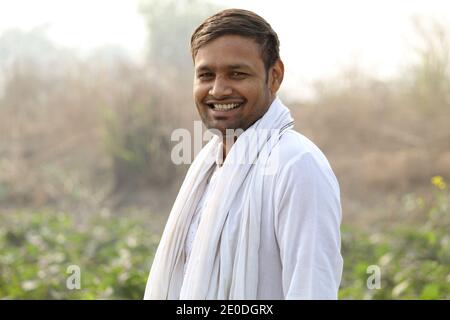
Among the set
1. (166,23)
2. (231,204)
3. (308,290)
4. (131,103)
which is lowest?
(308,290)

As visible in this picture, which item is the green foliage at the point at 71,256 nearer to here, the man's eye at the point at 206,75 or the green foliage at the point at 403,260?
the green foliage at the point at 403,260

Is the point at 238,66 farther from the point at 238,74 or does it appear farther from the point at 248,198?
the point at 248,198

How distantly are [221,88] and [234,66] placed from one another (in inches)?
3.0

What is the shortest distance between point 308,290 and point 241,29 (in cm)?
79

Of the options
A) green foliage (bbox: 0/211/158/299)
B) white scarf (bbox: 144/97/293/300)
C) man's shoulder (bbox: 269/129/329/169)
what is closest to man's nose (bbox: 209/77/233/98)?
white scarf (bbox: 144/97/293/300)

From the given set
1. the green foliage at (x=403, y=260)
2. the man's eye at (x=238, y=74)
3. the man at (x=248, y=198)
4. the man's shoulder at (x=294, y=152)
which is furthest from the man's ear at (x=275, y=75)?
the green foliage at (x=403, y=260)

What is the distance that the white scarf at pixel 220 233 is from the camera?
1874 millimetres

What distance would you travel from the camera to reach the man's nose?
2080 millimetres

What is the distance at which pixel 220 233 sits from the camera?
196 cm

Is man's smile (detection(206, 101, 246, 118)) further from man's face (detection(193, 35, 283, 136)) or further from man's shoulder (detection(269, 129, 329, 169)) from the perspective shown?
man's shoulder (detection(269, 129, 329, 169))

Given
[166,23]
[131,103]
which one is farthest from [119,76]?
[166,23]

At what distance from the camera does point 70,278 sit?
526 centimetres
